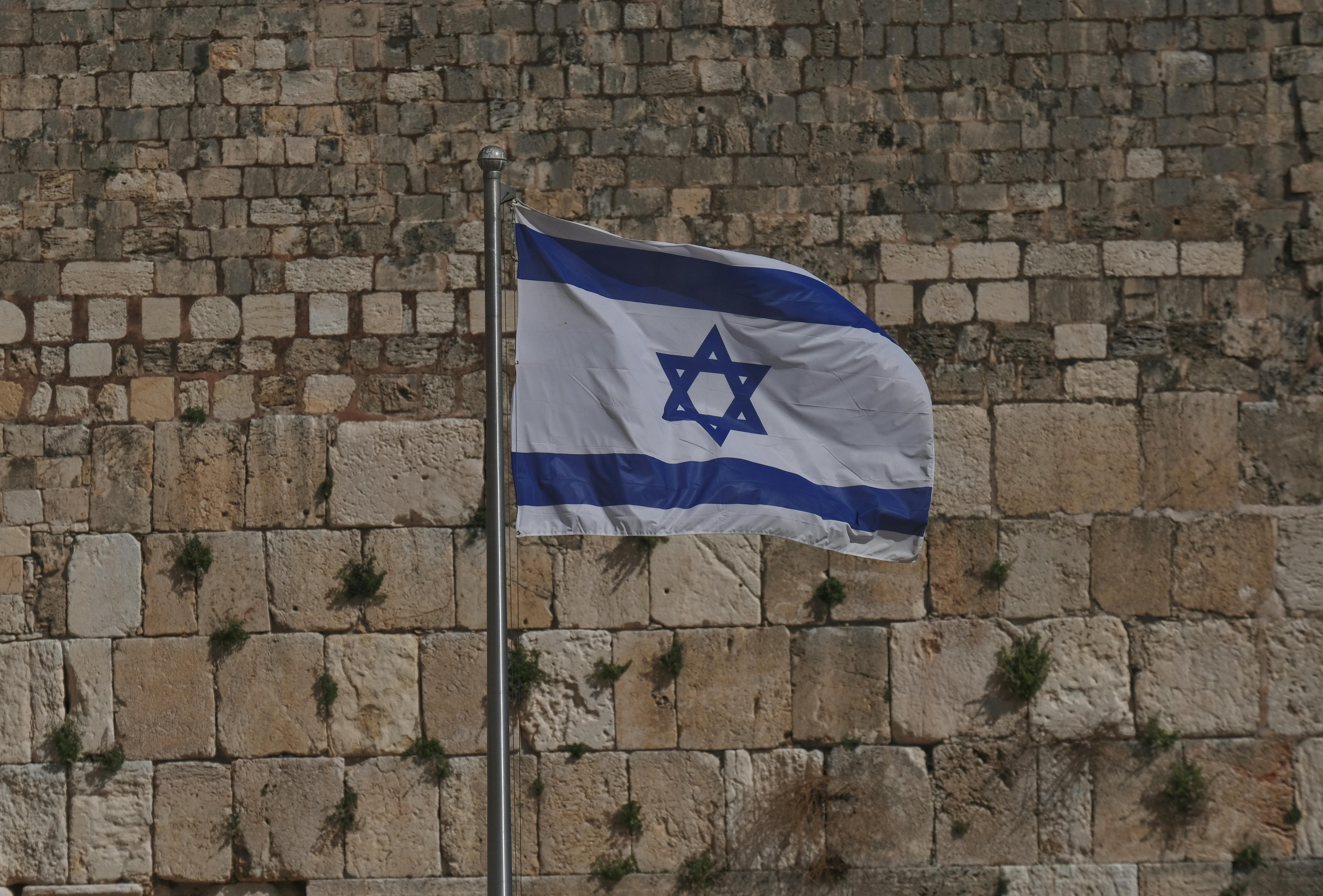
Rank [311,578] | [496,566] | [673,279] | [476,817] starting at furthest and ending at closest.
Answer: [311,578] < [476,817] < [673,279] < [496,566]

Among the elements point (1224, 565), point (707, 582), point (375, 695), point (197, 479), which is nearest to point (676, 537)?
point (707, 582)

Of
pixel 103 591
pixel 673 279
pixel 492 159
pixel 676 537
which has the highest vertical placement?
pixel 492 159

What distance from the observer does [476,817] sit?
568 centimetres

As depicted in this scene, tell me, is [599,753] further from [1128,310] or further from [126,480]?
[1128,310]

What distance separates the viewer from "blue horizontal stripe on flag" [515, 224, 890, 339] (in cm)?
394

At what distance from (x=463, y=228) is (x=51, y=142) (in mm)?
2035

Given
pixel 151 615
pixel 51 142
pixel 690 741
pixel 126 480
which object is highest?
pixel 51 142

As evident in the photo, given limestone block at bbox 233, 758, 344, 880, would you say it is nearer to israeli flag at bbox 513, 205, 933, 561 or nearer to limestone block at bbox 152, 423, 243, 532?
limestone block at bbox 152, 423, 243, 532

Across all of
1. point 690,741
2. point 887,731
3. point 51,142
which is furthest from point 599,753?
point 51,142

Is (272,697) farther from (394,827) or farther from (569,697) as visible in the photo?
(569,697)

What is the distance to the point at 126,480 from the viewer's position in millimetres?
5844

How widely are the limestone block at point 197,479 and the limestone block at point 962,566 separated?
324 cm

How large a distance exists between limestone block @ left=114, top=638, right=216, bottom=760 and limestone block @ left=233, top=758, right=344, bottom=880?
0.87ft

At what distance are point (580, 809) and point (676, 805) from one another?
44 centimetres
